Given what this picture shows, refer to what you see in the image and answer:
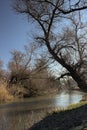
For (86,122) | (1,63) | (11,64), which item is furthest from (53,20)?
(1,63)

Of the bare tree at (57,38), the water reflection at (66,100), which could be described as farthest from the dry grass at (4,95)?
the bare tree at (57,38)

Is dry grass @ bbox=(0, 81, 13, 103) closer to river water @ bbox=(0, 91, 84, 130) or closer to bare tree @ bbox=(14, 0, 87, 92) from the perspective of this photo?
river water @ bbox=(0, 91, 84, 130)

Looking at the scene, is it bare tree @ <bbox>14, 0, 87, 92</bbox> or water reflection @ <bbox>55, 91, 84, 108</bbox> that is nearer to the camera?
bare tree @ <bbox>14, 0, 87, 92</bbox>

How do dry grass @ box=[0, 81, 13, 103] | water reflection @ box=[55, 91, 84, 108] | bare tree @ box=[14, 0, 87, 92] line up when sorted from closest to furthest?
bare tree @ box=[14, 0, 87, 92] < water reflection @ box=[55, 91, 84, 108] < dry grass @ box=[0, 81, 13, 103]

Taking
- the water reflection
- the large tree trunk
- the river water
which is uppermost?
the large tree trunk

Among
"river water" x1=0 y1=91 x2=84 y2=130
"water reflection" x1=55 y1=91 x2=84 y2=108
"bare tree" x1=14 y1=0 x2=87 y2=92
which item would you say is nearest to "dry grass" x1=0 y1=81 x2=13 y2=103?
"water reflection" x1=55 y1=91 x2=84 y2=108

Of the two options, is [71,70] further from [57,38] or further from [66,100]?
[66,100]

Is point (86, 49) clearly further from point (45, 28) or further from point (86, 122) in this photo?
point (86, 122)

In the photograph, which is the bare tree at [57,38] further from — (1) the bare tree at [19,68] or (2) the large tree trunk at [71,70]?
(1) the bare tree at [19,68]

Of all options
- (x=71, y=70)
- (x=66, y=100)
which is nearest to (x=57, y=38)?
(x=71, y=70)

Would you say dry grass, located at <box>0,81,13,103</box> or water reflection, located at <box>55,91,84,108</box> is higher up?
dry grass, located at <box>0,81,13,103</box>

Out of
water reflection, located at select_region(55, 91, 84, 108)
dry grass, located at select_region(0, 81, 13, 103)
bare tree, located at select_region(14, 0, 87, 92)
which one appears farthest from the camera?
dry grass, located at select_region(0, 81, 13, 103)

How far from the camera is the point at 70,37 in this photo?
64.7ft

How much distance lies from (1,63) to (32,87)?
62.1 ft
